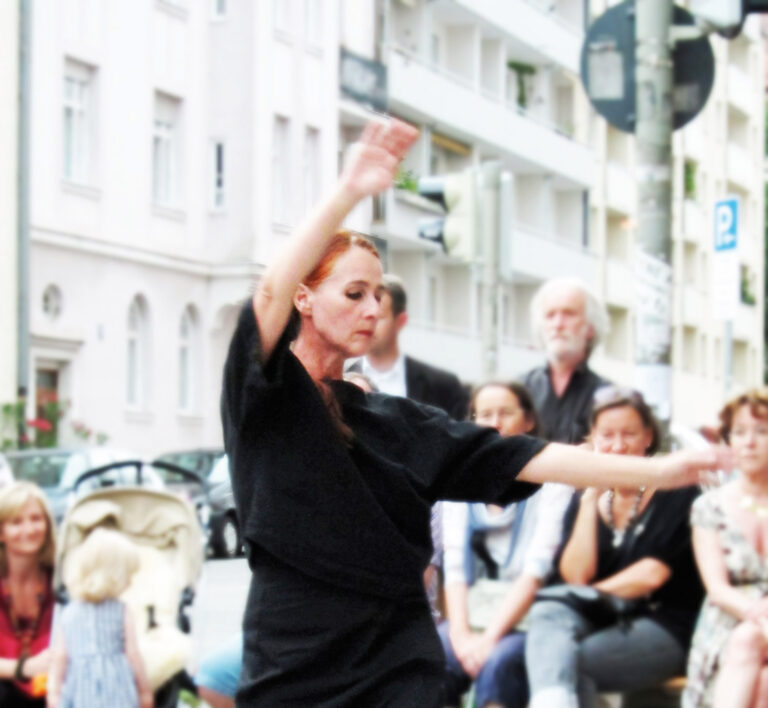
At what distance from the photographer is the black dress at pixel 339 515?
3572 millimetres

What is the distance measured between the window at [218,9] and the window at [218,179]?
200cm

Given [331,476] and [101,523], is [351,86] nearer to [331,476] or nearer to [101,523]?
[101,523]

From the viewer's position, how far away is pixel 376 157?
3.33 meters

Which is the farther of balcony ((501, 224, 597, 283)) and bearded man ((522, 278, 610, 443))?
balcony ((501, 224, 597, 283))

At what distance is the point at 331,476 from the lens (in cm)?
357

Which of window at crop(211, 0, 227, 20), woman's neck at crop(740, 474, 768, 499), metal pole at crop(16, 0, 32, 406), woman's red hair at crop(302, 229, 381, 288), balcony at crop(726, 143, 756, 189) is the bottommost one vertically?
woman's neck at crop(740, 474, 768, 499)

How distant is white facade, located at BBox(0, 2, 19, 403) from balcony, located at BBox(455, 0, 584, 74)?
68.0 feet

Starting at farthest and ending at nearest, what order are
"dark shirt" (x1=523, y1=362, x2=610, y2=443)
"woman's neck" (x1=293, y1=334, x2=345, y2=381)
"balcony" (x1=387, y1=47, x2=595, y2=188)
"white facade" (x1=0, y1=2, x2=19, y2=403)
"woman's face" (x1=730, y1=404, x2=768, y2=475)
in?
"balcony" (x1=387, y1=47, x2=595, y2=188) < "white facade" (x1=0, y1=2, x2=19, y2=403) < "dark shirt" (x1=523, y1=362, x2=610, y2=443) < "woman's face" (x1=730, y1=404, x2=768, y2=475) < "woman's neck" (x1=293, y1=334, x2=345, y2=381)

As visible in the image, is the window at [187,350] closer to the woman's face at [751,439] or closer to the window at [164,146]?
the window at [164,146]

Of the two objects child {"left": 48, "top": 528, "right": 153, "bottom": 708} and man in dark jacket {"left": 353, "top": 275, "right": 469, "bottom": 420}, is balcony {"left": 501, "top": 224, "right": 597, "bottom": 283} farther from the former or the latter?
man in dark jacket {"left": 353, "top": 275, "right": 469, "bottom": 420}

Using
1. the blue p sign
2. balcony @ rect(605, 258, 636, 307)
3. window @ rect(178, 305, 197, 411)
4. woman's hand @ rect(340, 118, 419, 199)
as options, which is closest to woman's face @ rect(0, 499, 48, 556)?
woman's hand @ rect(340, 118, 419, 199)

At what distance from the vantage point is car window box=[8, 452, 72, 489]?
738 inches

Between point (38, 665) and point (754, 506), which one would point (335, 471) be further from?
point (38, 665)

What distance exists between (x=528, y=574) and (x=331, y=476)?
151 inches
